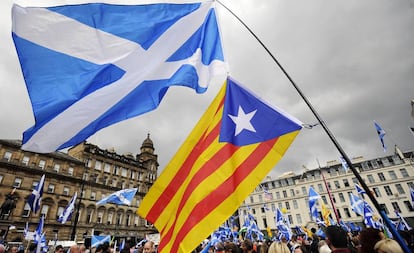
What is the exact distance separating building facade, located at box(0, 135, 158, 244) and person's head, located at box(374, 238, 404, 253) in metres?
29.8

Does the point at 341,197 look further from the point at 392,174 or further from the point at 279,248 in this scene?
the point at 279,248

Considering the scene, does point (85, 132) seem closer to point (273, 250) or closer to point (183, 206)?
point (183, 206)

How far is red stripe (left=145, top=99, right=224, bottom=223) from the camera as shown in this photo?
3.50m

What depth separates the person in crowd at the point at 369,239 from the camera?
9.08ft

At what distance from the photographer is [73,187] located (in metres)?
36.5

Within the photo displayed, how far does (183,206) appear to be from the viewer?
3191 mm

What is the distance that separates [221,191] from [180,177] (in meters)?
0.84

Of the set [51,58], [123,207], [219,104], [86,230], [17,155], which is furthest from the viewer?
[123,207]

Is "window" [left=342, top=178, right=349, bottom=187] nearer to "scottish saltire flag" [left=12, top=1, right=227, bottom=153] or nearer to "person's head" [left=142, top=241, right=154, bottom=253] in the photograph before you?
"person's head" [left=142, top=241, right=154, bottom=253]

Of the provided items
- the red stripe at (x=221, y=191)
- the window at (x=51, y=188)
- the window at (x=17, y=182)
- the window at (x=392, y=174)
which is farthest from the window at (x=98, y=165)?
the window at (x=392, y=174)

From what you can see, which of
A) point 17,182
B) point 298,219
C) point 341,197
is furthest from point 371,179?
point 17,182

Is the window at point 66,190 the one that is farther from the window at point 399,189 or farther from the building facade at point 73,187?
the window at point 399,189

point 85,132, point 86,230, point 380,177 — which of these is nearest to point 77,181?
point 86,230

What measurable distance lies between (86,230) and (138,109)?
41.3 meters
